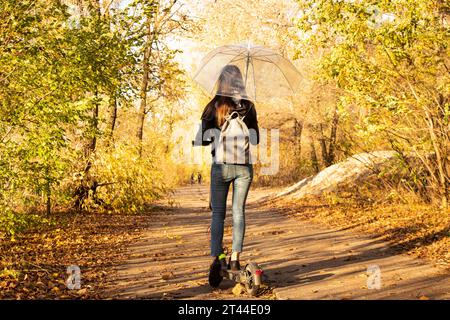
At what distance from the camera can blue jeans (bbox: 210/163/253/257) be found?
6.30 metres

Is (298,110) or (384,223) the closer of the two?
(384,223)

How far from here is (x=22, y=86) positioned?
8.20m

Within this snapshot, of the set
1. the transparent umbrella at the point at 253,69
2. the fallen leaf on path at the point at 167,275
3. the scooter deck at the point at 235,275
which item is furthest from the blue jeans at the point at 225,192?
the transparent umbrella at the point at 253,69

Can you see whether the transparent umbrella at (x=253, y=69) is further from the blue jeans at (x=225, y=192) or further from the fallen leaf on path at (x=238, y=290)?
the fallen leaf on path at (x=238, y=290)

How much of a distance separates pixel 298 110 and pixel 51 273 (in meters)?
19.7

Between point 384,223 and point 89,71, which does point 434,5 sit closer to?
point 384,223

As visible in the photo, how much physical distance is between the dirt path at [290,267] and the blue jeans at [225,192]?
19.2 inches

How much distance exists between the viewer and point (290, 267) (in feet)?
24.4

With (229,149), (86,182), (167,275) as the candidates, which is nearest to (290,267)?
(167,275)

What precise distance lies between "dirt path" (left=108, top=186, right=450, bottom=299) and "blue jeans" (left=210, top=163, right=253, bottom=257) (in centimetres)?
49

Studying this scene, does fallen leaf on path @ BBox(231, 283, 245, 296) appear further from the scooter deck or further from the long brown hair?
the long brown hair

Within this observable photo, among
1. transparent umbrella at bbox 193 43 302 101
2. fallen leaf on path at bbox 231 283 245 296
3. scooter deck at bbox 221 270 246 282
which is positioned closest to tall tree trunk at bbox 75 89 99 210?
transparent umbrella at bbox 193 43 302 101

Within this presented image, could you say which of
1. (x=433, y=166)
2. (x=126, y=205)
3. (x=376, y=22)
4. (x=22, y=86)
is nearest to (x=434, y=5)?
(x=376, y=22)
